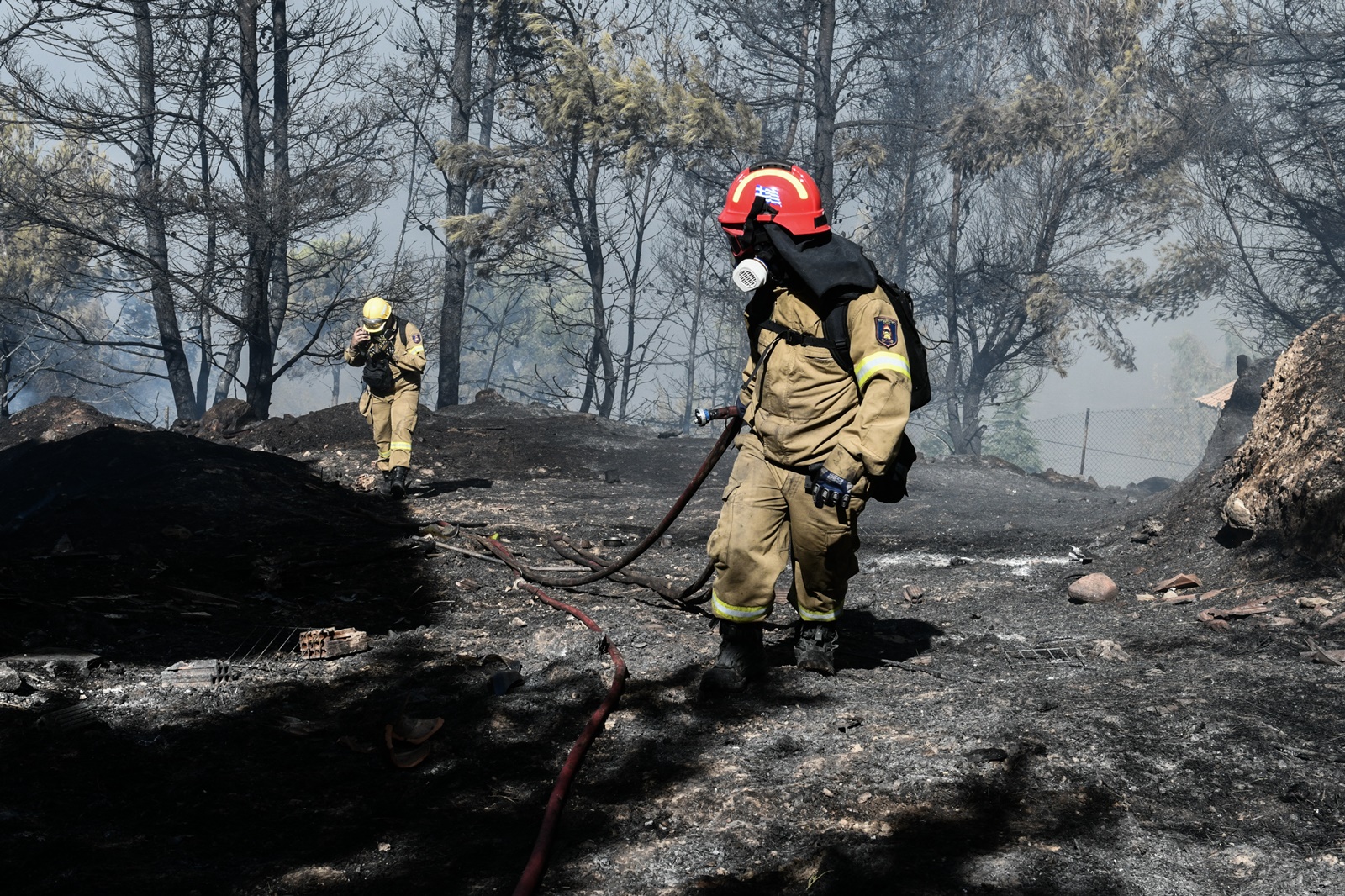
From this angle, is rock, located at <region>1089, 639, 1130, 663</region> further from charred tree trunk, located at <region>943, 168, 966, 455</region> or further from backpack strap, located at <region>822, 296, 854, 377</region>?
charred tree trunk, located at <region>943, 168, 966, 455</region>

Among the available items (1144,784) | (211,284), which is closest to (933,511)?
(1144,784)

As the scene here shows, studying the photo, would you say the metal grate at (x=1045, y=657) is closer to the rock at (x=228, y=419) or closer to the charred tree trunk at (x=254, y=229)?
the charred tree trunk at (x=254, y=229)

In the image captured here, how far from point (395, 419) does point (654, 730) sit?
248 inches

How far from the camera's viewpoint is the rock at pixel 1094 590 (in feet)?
19.1

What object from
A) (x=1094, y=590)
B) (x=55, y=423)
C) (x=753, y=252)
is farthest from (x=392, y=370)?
(x=55, y=423)

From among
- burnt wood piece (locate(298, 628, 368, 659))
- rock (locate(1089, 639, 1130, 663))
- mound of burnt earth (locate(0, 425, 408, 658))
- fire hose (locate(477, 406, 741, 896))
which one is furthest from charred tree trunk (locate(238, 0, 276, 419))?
rock (locate(1089, 639, 1130, 663))

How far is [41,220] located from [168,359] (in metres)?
5.16

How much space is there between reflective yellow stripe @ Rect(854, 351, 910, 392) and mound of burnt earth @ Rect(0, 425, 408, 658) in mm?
3193

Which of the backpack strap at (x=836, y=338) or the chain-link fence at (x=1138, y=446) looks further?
the chain-link fence at (x=1138, y=446)

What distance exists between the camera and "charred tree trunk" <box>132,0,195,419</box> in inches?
532

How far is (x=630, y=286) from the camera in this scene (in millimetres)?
23750

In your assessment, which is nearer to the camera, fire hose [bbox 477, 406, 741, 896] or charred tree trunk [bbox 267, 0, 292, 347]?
fire hose [bbox 477, 406, 741, 896]

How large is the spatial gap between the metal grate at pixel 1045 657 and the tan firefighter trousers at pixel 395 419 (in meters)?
6.02

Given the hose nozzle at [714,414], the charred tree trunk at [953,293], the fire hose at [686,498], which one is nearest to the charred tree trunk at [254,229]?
the fire hose at [686,498]
